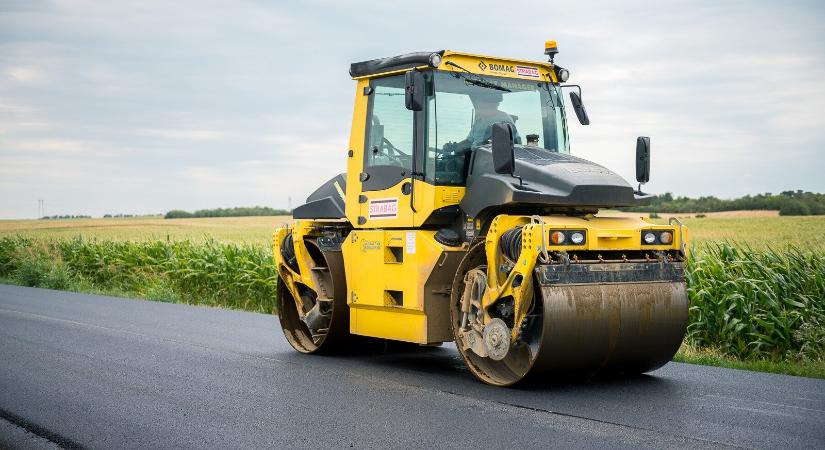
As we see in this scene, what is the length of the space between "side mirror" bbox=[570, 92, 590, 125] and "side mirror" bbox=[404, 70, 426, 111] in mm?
1909

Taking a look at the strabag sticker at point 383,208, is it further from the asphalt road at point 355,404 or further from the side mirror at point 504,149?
the side mirror at point 504,149

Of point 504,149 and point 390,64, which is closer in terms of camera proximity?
point 504,149

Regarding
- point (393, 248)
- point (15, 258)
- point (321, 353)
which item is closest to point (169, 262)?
point (15, 258)

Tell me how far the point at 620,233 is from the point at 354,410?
2.71 m

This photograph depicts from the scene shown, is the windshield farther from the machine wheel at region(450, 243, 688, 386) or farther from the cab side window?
the machine wheel at region(450, 243, 688, 386)

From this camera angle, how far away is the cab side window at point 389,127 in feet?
32.1

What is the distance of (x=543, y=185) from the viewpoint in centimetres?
861

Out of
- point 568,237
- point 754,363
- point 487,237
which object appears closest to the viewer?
point 568,237

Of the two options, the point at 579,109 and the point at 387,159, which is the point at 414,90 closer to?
the point at 387,159

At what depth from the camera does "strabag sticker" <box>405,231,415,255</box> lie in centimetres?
937

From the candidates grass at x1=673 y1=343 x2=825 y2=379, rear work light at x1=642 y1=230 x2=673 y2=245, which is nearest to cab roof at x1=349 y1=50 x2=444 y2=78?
rear work light at x1=642 y1=230 x2=673 y2=245

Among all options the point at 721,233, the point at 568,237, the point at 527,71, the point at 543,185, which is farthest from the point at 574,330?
the point at 721,233

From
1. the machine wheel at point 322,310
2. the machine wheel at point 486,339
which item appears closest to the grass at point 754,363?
the machine wheel at point 486,339

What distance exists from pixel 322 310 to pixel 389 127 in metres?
2.27
